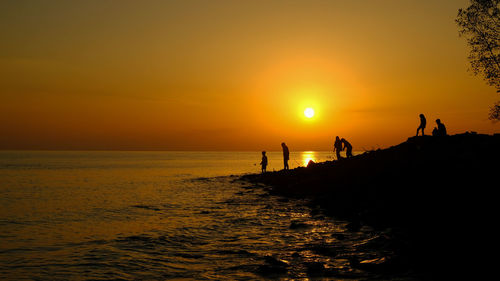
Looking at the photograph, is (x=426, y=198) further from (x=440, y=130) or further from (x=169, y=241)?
(x=440, y=130)

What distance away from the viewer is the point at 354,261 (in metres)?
10.6

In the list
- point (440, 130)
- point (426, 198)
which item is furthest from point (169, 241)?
point (440, 130)

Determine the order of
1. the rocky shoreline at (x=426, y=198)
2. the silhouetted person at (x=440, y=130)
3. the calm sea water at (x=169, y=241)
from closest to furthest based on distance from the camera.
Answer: the rocky shoreline at (x=426, y=198)
the calm sea water at (x=169, y=241)
the silhouetted person at (x=440, y=130)

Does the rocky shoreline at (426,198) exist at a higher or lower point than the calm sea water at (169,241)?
higher

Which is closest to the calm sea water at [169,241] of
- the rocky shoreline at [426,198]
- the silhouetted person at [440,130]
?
the rocky shoreline at [426,198]

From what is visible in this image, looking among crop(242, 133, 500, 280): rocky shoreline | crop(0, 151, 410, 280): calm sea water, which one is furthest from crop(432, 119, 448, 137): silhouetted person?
crop(0, 151, 410, 280): calm sea water

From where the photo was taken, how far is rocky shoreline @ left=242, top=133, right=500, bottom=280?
9.98 metres

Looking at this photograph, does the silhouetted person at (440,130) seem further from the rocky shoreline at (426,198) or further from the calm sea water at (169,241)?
the calm sea water at (169,241)

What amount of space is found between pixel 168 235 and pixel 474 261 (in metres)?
11.4

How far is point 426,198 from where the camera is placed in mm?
16109

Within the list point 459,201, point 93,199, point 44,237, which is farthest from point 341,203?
point 93,199

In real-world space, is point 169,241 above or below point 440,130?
below

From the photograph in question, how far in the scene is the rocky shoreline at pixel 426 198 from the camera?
9984 millimetres

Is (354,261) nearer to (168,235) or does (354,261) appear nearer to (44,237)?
(168,235)
